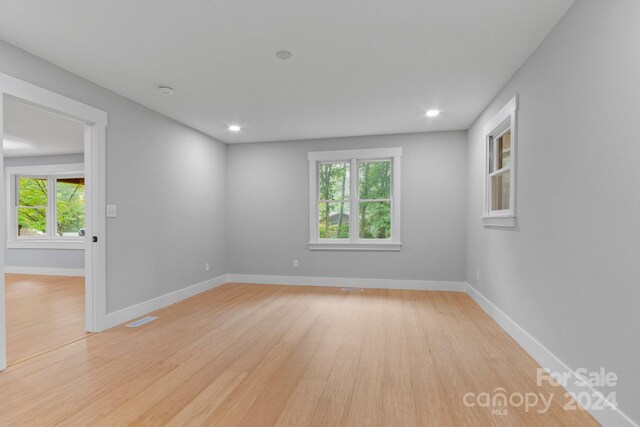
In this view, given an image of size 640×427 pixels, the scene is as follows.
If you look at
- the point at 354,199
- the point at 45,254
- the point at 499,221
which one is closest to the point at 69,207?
the point at 45,254

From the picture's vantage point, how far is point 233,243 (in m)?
5.72

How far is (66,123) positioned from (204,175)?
6.34ft

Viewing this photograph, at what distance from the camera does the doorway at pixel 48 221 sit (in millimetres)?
2871

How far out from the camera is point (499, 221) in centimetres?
333

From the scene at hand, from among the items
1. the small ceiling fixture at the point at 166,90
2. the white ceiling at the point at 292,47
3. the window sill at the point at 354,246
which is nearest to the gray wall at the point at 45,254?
the white ceiling at the point at 292,47

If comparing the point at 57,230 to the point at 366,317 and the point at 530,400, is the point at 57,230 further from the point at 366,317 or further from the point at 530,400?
the point at 530,400

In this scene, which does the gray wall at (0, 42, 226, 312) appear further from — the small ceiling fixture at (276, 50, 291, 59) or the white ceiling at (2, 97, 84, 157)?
the small ceiling fixture at (276, 50, 291, 59)

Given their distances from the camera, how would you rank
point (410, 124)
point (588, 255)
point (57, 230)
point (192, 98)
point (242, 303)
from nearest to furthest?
1. point (588, 255)
2. point (192, 98)
3. point (242, 303)
4. point (410, 124)
5. point (57, 230)

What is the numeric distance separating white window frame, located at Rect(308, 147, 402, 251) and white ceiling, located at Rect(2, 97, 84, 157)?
11.2 ft

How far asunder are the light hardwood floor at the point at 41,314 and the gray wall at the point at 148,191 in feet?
1.75

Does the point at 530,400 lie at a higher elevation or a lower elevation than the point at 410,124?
lower

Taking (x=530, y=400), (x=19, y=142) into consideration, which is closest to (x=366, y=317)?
(x=530, y=400)

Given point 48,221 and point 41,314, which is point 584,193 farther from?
point 48,221

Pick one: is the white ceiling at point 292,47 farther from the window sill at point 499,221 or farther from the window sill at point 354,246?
the window sill at point 354,246
